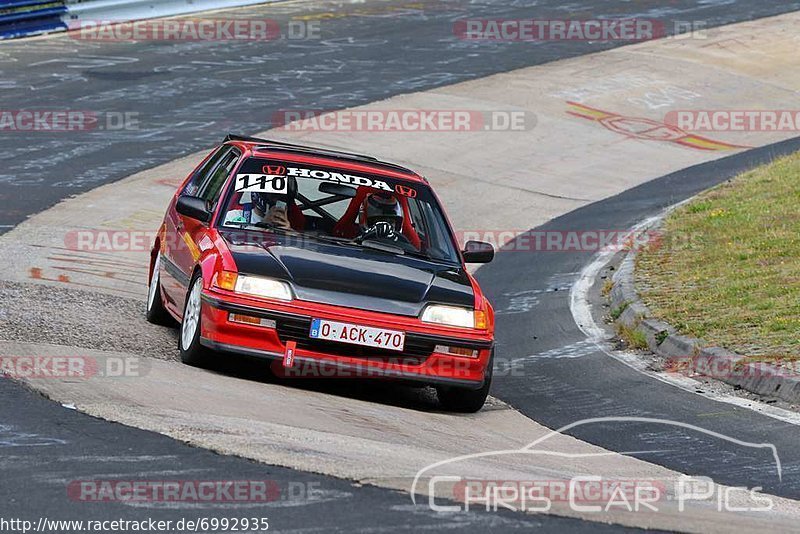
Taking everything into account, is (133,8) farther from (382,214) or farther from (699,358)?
(699,358)

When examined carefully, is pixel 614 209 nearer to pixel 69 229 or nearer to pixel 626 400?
pixel 69 229

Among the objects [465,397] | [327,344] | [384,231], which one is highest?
[384,231]

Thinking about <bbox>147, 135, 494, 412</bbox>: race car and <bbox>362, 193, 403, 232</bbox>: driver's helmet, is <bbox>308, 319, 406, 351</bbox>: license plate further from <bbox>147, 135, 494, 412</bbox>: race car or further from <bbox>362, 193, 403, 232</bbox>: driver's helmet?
<bbox>362, 193, 403, 232</bbox>: driver's helmet

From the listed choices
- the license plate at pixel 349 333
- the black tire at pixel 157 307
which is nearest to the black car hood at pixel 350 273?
the license plate at pixel 349 333

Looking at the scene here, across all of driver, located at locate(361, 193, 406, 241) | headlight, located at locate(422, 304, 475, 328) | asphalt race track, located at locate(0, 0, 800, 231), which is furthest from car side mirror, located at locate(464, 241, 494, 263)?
asphalt race track, located at locate(0, 0, 800, 231)

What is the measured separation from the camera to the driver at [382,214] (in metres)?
9.39

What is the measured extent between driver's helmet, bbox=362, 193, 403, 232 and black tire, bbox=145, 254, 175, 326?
163cm

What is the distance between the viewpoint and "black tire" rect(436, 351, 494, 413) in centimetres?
843

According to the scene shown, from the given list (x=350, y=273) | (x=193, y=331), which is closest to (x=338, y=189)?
(x=350, y=273)

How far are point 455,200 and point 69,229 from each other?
5301mm

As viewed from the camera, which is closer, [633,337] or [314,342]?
[314,342]

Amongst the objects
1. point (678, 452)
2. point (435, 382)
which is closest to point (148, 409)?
point (435, 382)

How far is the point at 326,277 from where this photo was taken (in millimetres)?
Result: 8219

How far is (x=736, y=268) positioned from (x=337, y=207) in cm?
462
